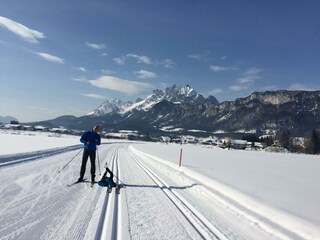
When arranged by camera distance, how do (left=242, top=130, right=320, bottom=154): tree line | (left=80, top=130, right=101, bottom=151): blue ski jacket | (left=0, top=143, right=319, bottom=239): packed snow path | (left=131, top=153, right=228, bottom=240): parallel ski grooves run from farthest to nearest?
(left=242, top=130, right=320, bottom=154): tree line
(left=80, top=130, right=101, bottom=151): blue ski jacket
(left=131, top=153, right=228, bottom=240): parallel ski grooves
(left=0, top=143, right=319, bottom=239): packed snow path

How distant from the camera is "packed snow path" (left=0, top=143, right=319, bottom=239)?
6.44m

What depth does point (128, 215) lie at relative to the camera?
790 cm

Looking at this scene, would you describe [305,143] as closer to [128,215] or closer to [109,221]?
[128,215]

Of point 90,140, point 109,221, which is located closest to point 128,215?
point 109,221

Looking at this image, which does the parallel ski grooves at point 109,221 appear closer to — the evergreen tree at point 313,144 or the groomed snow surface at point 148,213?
the groomed snow surface at point 148,213

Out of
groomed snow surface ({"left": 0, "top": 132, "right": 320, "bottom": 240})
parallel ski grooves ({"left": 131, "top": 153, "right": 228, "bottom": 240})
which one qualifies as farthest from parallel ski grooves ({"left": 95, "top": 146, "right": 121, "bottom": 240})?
parallel ski grooves ({"left": 131, "top": 153, "right": 228, "bottom": 240})

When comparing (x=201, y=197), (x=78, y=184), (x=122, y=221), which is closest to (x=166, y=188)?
(x=201, y=197)

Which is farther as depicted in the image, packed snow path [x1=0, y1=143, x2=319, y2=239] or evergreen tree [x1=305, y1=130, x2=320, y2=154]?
evergreen tree [x1=305, y1=130, x2=320, y2=154]

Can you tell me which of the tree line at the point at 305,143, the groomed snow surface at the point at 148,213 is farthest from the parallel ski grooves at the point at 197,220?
the tree line at the point at 305,143

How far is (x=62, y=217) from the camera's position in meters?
7.34

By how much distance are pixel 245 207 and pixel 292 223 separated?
2.15 meters

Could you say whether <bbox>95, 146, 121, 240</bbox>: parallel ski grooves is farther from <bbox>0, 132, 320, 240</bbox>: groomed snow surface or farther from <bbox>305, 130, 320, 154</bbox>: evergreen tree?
<bbox>305, 130, 320, 154</bbox>: evergreen tree

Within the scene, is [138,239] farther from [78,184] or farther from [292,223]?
[78,184]

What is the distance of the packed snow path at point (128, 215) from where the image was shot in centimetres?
644
